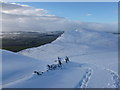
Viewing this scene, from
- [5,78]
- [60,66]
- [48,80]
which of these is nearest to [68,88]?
[48,80]

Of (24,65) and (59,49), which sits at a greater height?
(24,65)

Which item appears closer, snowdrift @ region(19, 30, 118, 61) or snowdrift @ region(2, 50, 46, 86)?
snowdrift @ region(2, 50, 46, 86)

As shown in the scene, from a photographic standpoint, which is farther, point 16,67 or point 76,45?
point 76,45

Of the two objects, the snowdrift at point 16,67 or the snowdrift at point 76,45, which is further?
the snowdrift at point 76,45

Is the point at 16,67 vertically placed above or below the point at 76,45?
above

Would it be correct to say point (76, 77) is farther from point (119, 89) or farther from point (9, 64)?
point (9, 64)

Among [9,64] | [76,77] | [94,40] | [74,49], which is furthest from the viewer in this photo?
[94,40]

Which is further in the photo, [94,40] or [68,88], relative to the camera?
[94,40]

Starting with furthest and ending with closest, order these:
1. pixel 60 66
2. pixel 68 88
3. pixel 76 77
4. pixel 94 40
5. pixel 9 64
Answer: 1. pixel 94 40
2. pixel 60 66
3. pixel 9 64
4. pixel 76 77
5. pixel 68 88

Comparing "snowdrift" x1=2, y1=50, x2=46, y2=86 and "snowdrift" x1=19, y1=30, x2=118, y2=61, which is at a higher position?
"snowdrift" x1=2, y1=50, x2=46, y2=86

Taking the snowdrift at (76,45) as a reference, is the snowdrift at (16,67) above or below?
above

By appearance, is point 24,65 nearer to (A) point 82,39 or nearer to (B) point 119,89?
(B) point 119,89
